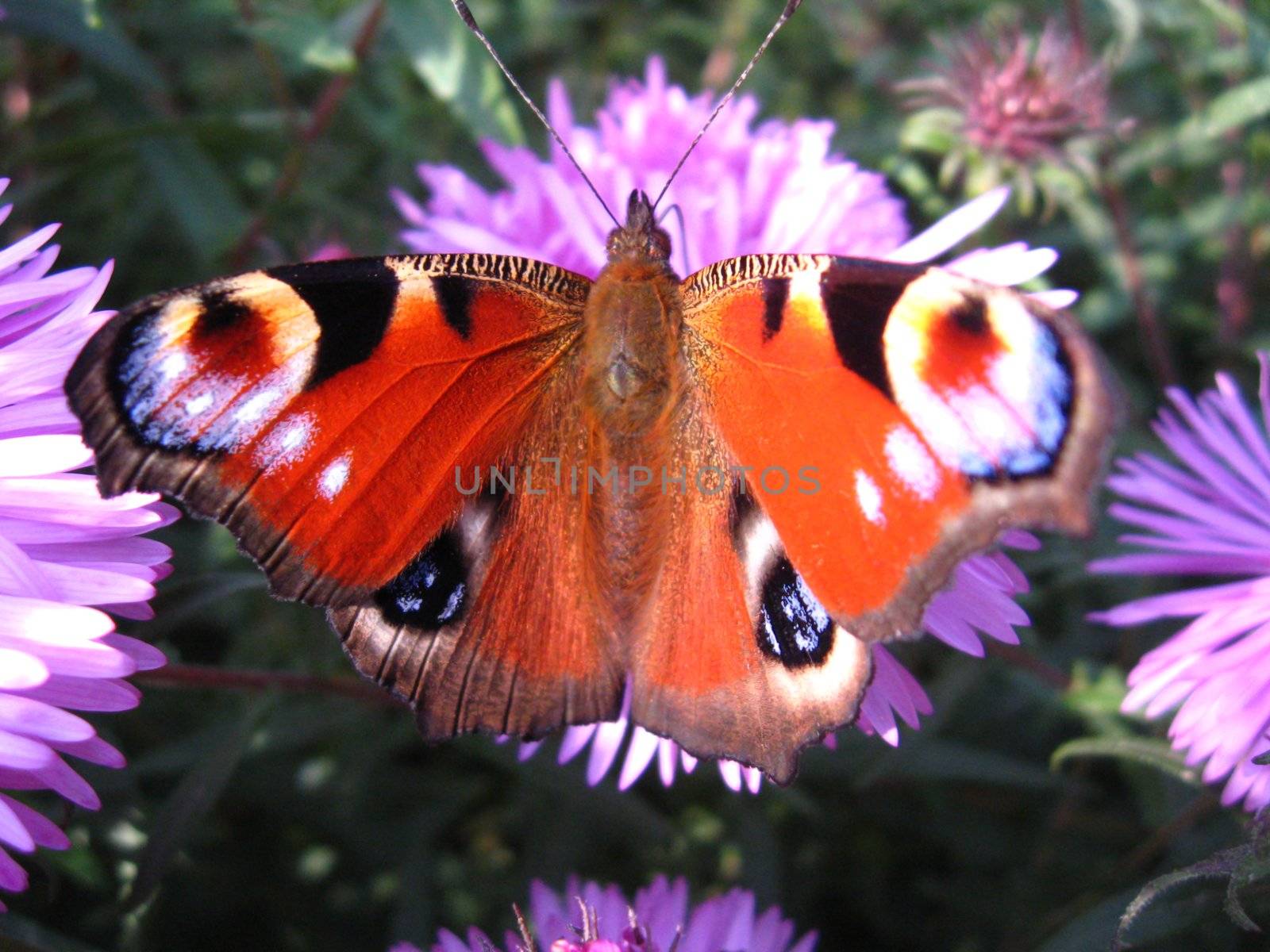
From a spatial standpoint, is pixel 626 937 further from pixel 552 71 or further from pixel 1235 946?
pixel 552 71

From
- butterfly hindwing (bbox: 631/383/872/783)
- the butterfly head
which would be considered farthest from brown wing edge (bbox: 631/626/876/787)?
the butterfly head

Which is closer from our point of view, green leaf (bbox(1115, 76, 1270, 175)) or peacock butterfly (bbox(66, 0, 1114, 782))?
peacock butterfly (bbox(66, 0, 1114, 782))

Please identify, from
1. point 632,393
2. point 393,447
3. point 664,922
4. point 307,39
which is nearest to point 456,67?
point 307,39

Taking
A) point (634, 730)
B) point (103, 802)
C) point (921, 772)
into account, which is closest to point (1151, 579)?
point (921, 772)

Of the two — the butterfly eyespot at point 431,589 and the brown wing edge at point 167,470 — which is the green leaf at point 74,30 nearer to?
the brown wing edge at point 167,470

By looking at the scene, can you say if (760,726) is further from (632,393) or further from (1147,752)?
(1147,752)

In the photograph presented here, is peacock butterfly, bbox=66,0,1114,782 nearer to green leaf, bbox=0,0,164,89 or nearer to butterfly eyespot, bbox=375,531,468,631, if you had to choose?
butterfly eyespot, bbox=375,531,468,631

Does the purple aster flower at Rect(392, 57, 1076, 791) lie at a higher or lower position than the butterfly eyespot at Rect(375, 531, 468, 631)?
higher

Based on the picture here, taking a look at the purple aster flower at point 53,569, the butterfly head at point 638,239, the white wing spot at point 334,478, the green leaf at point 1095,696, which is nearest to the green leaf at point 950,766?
the green leaf at point 1095,696
